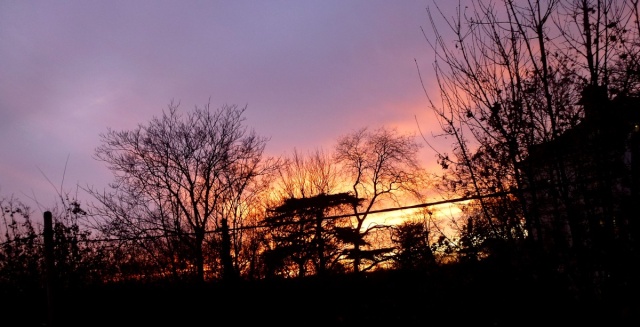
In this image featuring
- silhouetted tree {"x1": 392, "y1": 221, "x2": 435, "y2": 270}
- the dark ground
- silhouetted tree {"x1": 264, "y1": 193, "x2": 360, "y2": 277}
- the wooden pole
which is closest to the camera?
the dark ground

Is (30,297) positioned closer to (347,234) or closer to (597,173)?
(597,173)

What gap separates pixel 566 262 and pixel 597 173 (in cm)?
90

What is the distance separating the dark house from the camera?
3.92 m

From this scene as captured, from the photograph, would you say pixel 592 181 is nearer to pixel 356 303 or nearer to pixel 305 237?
pixel 356 303

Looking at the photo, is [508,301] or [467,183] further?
[467,183]

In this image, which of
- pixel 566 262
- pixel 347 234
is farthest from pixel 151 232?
pixel 566 262

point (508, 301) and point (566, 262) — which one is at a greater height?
point (566, 262)

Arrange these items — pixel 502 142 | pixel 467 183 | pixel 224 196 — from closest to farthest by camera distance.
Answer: pixel 502 142 < pixel 467 183 < pixel 224 196

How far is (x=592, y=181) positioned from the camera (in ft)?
13.5

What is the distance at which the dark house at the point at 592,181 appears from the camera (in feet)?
12.9

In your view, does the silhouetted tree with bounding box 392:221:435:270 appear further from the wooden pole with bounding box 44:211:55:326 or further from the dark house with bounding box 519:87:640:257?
the wooden pole with bounding box 44:211:55:326

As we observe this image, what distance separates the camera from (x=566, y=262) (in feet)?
13.9

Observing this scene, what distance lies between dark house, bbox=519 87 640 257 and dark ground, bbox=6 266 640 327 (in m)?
0.45

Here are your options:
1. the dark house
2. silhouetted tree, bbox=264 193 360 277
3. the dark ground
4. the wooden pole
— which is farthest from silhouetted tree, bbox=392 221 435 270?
the wooden pole
